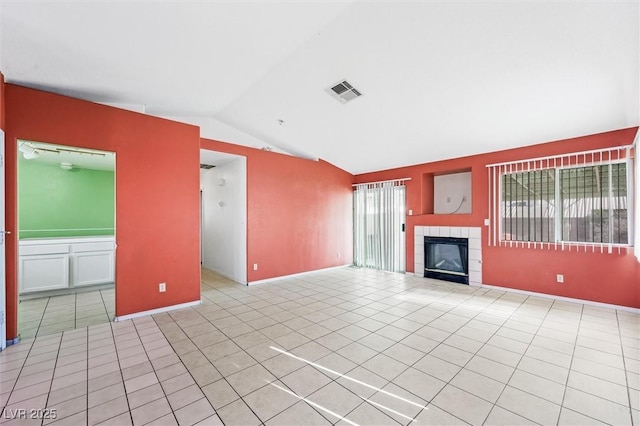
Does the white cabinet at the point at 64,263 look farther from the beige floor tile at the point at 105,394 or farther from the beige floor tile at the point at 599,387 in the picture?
the beige floor tile at the point at 599,387

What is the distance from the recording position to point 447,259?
529 cm

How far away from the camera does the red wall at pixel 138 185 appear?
2.76 m

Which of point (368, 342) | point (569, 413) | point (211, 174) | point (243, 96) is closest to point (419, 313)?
point (368, 342)

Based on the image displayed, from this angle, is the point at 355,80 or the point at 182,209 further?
the point at 182,209

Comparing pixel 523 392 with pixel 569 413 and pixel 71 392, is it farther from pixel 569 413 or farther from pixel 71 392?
pixel 71 392

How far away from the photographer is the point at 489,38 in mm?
2426

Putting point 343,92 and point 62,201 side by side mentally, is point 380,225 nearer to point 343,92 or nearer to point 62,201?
point 343,92

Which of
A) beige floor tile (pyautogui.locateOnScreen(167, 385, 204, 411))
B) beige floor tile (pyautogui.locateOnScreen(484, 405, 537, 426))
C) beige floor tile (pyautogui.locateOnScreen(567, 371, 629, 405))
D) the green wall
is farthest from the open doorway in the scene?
beige floor tile (pyautogui.locateOnScreen(567, 371, 629, 405))

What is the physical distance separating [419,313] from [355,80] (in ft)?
10.3

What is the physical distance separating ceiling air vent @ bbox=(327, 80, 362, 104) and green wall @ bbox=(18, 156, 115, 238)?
4.58m

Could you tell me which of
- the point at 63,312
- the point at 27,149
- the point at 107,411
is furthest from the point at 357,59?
the point at 63,312

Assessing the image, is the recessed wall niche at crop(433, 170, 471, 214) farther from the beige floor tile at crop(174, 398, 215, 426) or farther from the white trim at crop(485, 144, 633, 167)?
the beige floor tile at crop(174, 398, 215, 426)

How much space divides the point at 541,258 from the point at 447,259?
148 cm

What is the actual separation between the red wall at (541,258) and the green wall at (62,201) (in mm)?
6319
